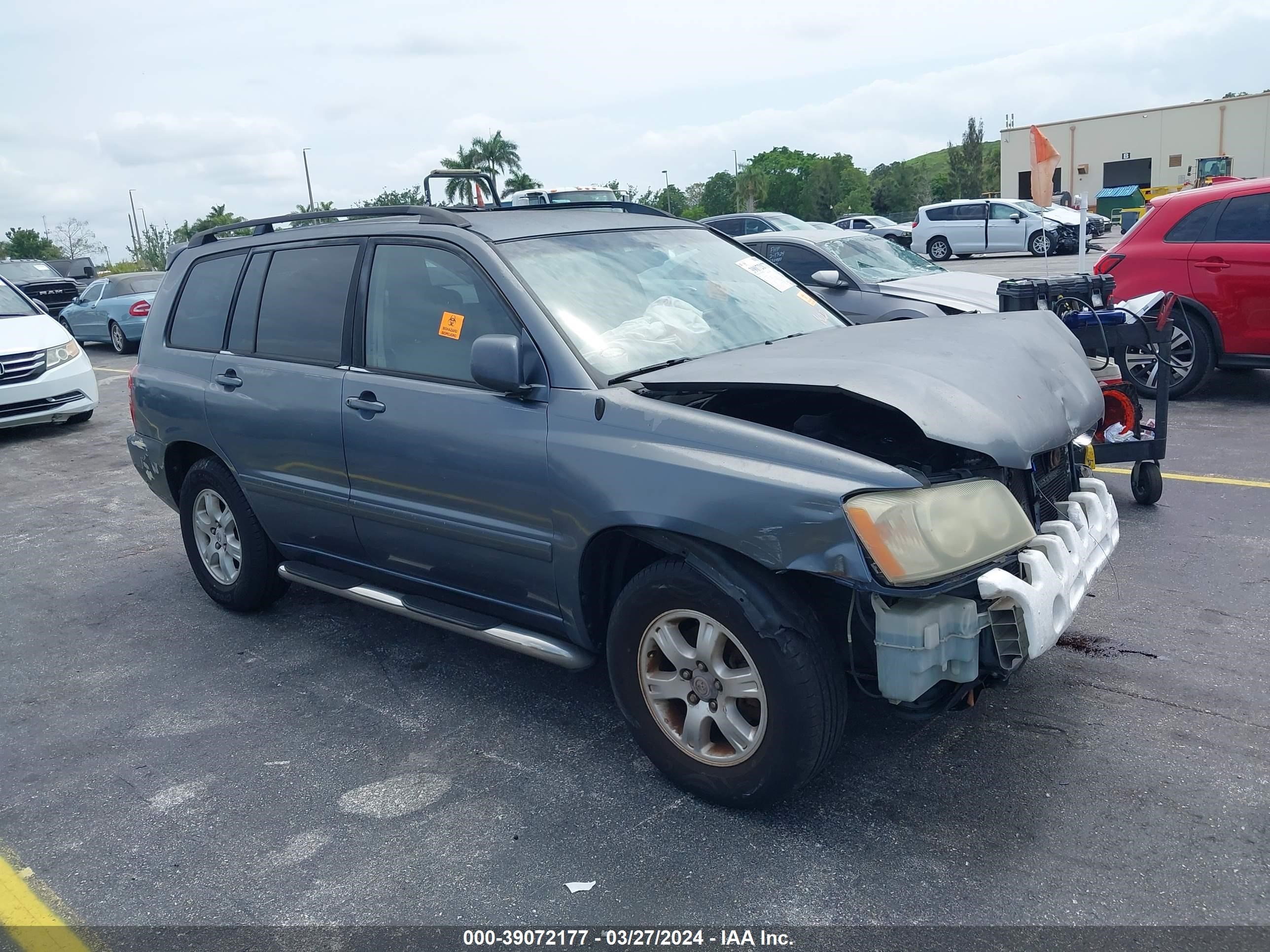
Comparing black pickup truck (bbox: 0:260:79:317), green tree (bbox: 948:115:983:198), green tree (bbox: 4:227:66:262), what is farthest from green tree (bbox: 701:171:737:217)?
black pickup truck (bbox: 0:260:79:317)

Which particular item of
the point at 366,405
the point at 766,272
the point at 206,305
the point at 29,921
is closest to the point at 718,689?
the point at 366,405

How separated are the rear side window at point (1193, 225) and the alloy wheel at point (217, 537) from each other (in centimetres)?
746

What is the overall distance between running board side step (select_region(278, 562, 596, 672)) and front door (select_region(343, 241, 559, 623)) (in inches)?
2.9

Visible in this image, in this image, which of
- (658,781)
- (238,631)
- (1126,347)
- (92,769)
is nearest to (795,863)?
(658,781)

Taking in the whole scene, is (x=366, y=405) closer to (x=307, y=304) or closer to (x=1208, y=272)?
(x=307, y=304)

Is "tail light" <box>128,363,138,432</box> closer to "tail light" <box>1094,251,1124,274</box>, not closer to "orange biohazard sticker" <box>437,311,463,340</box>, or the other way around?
"orange biohazard sticker" <box>437,311,463,340</box>

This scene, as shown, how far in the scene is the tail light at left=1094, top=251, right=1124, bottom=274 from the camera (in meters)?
8.88

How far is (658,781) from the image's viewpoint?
343cm

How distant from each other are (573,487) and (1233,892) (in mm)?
2087

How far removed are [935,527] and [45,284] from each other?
81.8 ft

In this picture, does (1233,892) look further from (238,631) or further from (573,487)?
(238,631)

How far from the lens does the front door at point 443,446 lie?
358 centimetres

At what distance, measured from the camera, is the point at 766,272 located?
4723mm

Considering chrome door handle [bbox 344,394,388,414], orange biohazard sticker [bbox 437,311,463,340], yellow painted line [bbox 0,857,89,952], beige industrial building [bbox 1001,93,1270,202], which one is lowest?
yellow painted line [bbox 0,857,89,952]
